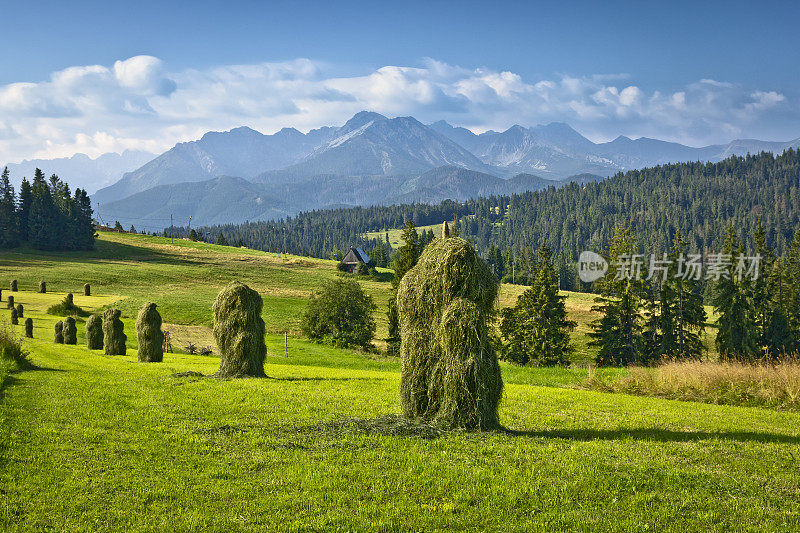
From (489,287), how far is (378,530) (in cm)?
680

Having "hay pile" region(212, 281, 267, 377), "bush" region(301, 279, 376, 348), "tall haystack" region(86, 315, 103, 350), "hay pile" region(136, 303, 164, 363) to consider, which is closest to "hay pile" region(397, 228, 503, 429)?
"hay pile" region(212, 281, 267, 377)

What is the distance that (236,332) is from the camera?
2202 cm

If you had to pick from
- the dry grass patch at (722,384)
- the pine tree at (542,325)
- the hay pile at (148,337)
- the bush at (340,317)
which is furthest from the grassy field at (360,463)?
the bush at (340,317)

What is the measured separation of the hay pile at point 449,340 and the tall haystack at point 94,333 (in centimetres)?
3155

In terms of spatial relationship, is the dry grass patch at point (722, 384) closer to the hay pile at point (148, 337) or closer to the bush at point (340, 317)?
the hay pile at point (148, 337)

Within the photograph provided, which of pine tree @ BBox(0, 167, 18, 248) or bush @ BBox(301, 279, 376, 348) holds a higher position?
pine tree @ BBox(0, 167, 18, 248)

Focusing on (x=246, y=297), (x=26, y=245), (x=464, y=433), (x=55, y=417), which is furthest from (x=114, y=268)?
(x=464, y=433)

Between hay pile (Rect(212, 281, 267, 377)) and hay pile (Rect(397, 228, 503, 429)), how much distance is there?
11.3 meters

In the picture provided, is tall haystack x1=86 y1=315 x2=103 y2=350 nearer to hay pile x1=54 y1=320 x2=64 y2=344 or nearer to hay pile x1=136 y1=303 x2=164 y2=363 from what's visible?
hay pile x1=54 y1=320 x2=64 y2=344

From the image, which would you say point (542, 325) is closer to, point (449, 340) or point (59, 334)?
point (449, 340)

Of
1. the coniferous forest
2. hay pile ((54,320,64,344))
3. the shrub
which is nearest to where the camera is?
the shrub

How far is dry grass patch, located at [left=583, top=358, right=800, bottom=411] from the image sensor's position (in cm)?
1770

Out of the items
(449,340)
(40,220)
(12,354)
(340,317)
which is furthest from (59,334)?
(40,220)

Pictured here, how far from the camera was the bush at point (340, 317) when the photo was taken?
174 ft
